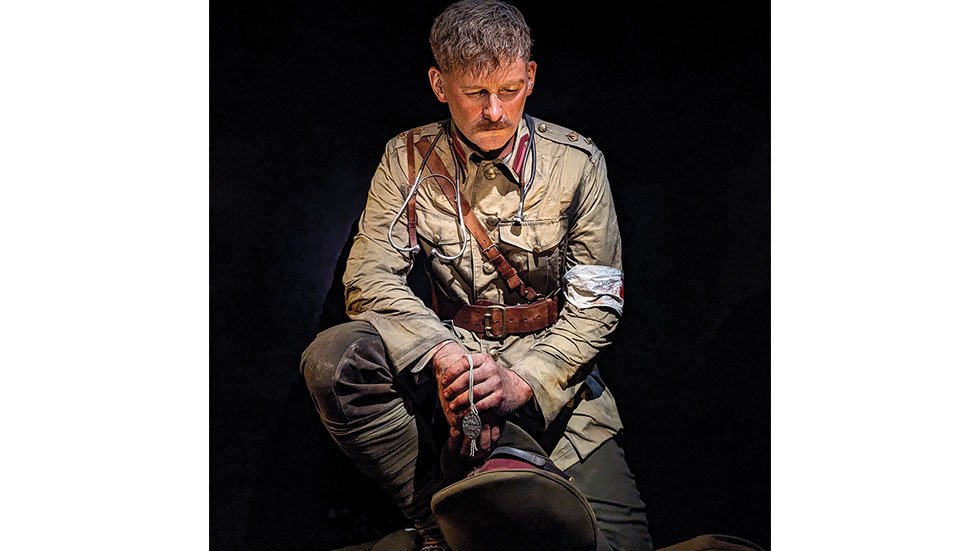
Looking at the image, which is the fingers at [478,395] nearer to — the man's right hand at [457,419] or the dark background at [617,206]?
the man's right hand at [457,419]

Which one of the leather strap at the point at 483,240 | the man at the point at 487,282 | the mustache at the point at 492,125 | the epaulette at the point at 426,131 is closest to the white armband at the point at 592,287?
the man at the point at 487,282

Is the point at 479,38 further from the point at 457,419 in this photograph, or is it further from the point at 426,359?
the point at 457,419

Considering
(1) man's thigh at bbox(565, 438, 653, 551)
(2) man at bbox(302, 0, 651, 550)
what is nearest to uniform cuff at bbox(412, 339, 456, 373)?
(2) man at bbox(302, 0, 651, 550)

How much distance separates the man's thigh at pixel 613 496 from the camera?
2838 millimetres

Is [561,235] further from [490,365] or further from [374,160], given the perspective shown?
[374,160]

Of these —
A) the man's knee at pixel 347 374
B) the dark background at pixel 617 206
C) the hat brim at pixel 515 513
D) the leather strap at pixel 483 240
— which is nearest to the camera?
the hat brim at pixel 515 513

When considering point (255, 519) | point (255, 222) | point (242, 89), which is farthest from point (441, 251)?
point (255, 519)

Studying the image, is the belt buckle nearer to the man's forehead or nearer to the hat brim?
the hat brim

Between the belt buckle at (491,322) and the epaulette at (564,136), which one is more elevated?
the epaulette at (564,136)

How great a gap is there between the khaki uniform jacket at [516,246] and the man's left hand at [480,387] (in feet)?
0.49

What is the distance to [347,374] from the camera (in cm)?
268

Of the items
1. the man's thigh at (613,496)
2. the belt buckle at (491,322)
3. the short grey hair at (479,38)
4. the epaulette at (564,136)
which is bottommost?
the man's thigh at (613,496)

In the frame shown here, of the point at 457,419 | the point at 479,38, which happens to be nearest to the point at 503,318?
the point at 457,419

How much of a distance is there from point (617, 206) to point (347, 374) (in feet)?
3.34
